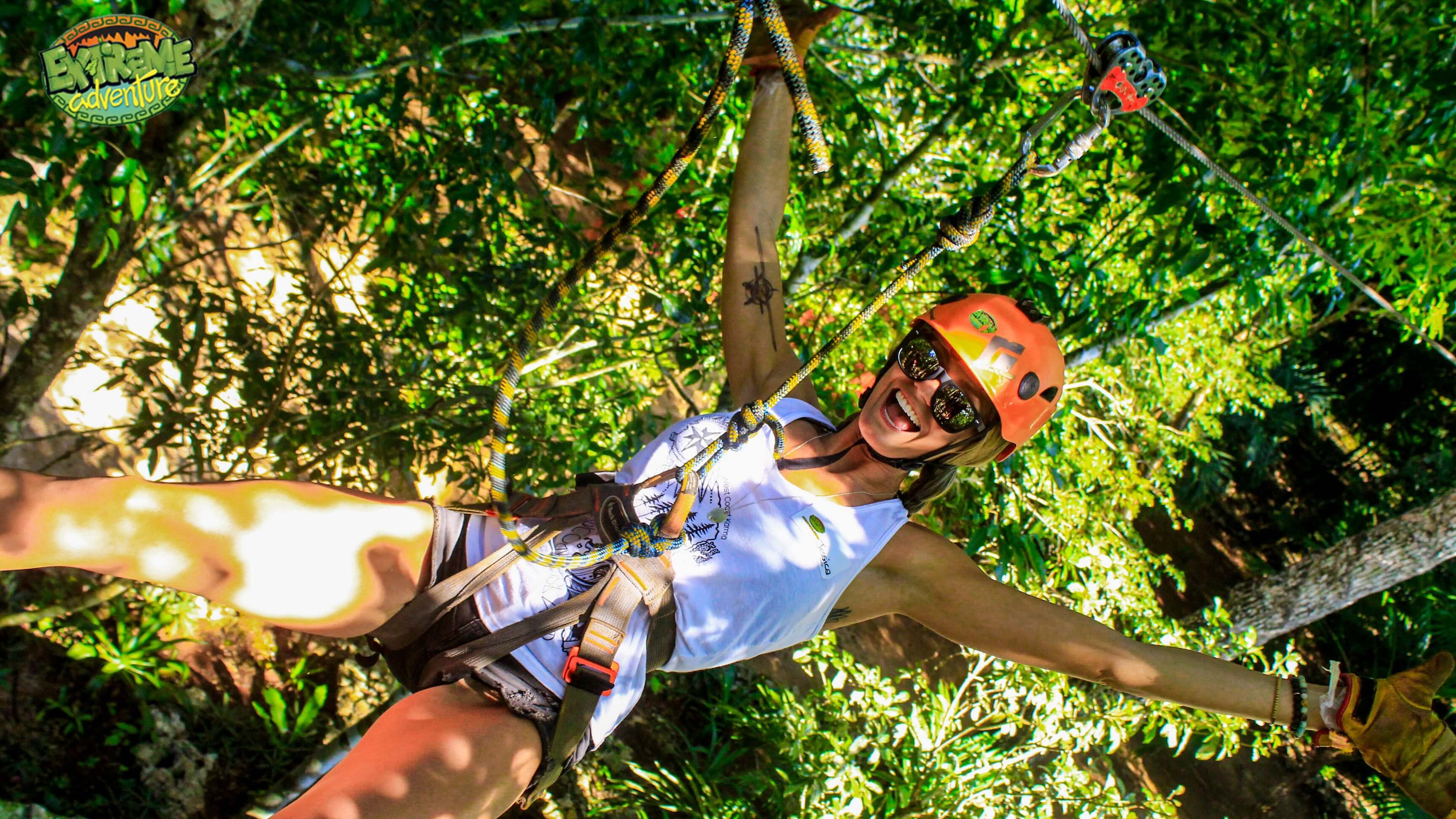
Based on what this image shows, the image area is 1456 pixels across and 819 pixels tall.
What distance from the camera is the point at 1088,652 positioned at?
1918 millimetres

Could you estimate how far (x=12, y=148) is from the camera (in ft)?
6.53

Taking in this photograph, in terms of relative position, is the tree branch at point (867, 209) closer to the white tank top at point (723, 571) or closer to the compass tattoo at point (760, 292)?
the compass tattoo at point (760, 292)

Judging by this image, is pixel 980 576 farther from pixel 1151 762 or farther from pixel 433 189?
pixel 1151 762

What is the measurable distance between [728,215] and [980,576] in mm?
1179

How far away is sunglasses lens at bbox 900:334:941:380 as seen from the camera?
2.09 m

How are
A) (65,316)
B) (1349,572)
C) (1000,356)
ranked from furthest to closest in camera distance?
(1349,572)
(65,316)
(1000,356)

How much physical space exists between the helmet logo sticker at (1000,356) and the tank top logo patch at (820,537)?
0.56m

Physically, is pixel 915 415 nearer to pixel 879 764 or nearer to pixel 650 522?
pixel 650 522

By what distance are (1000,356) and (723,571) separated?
0.86 m

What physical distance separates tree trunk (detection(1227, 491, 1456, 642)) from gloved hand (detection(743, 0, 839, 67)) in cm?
579

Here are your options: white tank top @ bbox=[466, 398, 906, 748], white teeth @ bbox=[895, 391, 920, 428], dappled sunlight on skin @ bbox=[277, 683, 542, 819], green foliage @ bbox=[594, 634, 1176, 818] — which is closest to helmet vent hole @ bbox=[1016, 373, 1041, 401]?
white teeth @ bbox=[895, 391, 920, 428]

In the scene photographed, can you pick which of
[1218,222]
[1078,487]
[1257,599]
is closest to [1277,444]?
[1257,599]

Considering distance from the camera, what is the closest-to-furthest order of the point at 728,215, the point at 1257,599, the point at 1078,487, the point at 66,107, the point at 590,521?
the point at 590,521
the point at 66,107
the point at 728,215
the point at 1078,487
the point at 1257,599

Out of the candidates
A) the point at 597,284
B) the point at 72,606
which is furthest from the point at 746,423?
the point at 72,606
